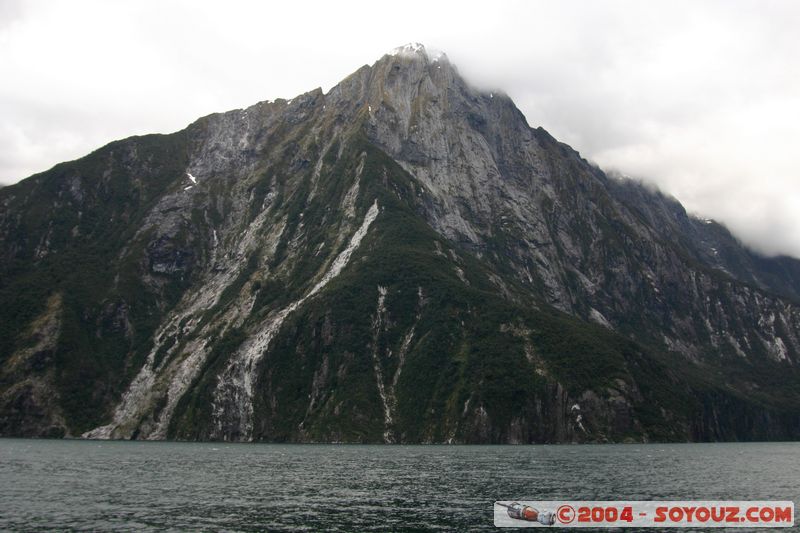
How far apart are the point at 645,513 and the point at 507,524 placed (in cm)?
1832

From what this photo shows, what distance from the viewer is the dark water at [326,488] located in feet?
238

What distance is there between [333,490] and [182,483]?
25.0 m

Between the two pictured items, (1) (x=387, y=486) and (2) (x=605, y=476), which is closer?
(1) (x=387, y=486)

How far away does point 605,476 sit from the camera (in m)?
119

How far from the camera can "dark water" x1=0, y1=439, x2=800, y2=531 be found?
238 feet

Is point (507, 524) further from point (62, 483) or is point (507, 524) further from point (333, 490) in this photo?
point (62, 483)

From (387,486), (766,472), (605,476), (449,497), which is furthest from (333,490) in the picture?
(766,472)

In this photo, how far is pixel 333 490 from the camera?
99.2 metres

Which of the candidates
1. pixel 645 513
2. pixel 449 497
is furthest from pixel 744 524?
pixel 449 497

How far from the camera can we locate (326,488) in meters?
102

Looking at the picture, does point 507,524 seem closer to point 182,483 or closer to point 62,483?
point 182,483

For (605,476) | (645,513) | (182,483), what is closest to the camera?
(645,513)

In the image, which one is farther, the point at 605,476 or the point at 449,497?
the point at 605,476

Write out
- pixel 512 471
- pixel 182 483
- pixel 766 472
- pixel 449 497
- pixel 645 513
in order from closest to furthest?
pixel 645 513, pixel 449 497, pixel 182 483, pixel 512 471, pixel 766 472
